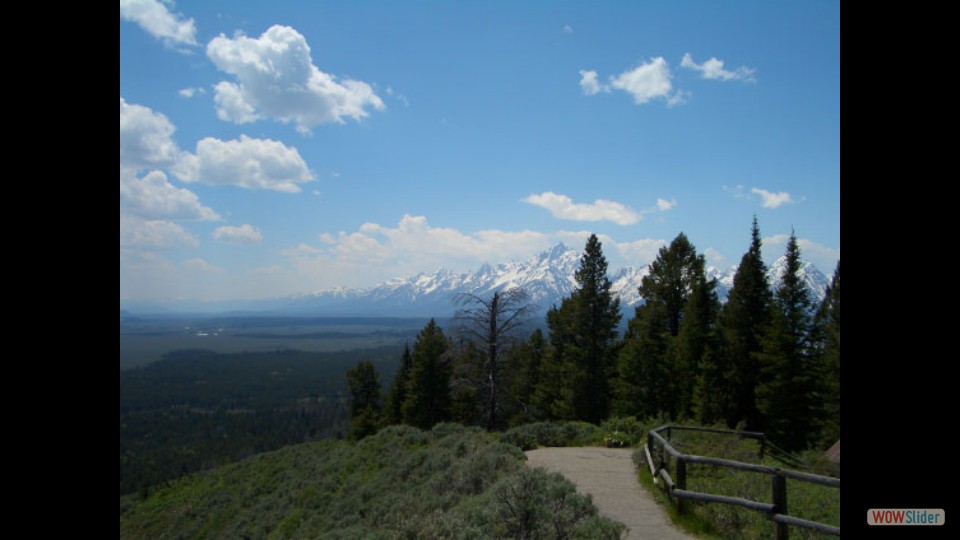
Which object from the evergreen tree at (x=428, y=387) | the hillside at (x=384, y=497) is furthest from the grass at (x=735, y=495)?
the evergreen tree at (x=428, y=387)

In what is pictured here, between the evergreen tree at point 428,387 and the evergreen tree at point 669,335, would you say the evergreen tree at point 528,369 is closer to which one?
the evergreen tree at point 428,387

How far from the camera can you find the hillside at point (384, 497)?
8.62 meters

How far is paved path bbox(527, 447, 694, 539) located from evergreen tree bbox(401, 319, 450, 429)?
24.1 m

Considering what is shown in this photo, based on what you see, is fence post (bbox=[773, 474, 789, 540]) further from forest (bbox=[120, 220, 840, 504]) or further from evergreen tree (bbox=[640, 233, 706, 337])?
evergreen tree (bbox=[640, 233, 706, 337])

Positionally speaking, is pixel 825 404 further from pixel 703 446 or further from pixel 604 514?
pixel 604 514

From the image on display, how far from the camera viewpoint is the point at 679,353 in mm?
30547

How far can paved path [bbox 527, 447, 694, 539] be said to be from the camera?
381 inches

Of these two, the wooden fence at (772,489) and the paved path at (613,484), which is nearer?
the wooden fence at (772,489)

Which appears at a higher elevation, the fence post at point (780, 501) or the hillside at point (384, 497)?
the fence post at point (780, 501)
